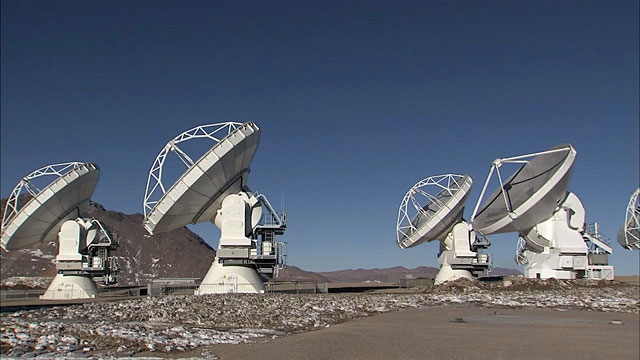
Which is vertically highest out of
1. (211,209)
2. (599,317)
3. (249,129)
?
(249,129)

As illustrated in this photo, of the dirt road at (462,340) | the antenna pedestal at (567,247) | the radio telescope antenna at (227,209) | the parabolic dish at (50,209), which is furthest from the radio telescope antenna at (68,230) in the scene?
the antenna pedestal at (567,247)

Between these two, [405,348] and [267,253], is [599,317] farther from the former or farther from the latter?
[267,253]

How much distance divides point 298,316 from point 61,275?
2702 cm

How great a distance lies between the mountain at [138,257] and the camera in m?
104

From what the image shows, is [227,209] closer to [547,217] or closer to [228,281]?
[228,281]

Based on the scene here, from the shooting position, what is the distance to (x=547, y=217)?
42281 millimetres

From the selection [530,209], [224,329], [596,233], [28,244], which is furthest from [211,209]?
[596,233]

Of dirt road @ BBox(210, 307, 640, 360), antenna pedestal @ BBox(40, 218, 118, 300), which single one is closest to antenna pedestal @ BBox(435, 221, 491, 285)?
dirt road @ BBox(210, 307, 640, 360)

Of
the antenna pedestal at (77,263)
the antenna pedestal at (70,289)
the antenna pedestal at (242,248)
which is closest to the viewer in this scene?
the antenna pedestal at (242,248)

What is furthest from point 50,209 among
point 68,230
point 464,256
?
point 464,256

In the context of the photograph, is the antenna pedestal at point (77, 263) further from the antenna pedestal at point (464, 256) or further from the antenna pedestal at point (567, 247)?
the antenna pedestal at point (567, 247)

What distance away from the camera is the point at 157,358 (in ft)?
41.6

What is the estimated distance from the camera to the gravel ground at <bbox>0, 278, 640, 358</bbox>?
14.4 meters

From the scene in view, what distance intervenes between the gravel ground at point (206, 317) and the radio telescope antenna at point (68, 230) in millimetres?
13399
